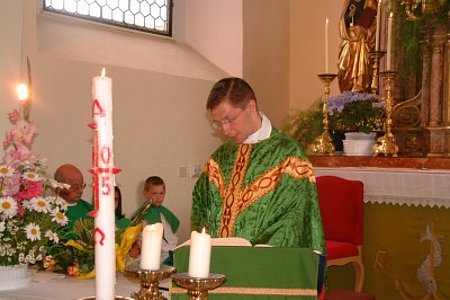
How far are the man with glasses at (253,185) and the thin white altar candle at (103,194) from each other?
1.80 metres

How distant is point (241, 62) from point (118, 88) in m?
1.74

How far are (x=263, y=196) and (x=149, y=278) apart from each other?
1.85 m

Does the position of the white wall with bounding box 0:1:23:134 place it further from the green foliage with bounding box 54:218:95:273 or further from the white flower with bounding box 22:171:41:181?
Result: the white flower with bounding box 22:171:41:181

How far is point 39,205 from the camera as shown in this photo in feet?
8.77

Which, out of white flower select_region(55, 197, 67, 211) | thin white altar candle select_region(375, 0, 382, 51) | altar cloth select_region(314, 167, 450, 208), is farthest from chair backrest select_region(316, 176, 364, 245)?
white flower select_region(55, 197, 67, 211)

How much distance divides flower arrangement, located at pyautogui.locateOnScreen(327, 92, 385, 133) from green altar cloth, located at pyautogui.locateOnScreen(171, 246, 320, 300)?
Answer: 4.46 meters

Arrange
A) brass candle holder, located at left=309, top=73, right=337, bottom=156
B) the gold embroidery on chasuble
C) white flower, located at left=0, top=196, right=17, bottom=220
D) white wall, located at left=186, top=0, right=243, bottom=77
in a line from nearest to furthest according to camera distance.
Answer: white flower, located at left=0, top=196, right=17, bottom=220 → the gold embroidery on chasuble → brass candle holder, located at left=309, top=73, right=337, bottom=156 → white wall, located at left=186, top=0, right=243, bottom=77

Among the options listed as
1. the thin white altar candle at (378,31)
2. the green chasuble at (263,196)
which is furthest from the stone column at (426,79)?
the green chasuble at (263,196)

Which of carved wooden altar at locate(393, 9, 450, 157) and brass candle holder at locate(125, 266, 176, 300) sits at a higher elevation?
carved wooden altar at locate(393, 9, 450, 157)

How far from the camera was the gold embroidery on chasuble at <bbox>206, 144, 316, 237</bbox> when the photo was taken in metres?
3.09

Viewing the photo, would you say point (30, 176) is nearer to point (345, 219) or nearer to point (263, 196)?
point (263, 196)

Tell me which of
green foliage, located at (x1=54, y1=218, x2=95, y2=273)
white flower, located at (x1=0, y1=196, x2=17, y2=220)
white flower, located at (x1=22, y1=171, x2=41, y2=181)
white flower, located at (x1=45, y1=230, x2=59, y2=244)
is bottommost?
green foliage, located at (x1=54, y1=218, x2=95, y2=273)

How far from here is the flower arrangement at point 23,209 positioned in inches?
104

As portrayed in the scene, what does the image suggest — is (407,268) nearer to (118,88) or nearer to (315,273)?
(118,88)
